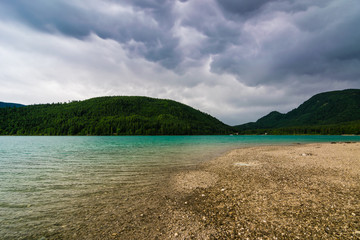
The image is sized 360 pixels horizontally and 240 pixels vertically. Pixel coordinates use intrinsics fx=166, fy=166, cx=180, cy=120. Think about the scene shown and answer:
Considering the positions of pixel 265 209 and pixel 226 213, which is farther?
pixel 265 209

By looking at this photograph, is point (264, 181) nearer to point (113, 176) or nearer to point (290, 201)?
point (290, 201)

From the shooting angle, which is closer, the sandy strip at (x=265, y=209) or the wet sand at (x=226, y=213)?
the sandy strip at (x=265, y=209)

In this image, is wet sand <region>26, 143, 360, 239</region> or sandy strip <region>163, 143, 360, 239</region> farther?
wet sand <region>26, 143, 360, 239</region>

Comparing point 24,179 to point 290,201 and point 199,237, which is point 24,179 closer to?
point 199,237

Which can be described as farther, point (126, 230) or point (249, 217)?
point (249, 217)

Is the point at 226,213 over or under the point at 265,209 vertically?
under

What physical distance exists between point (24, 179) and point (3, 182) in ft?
4.48


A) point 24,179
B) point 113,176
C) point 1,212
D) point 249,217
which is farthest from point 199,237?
point 24,179

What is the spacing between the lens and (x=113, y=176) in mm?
16938

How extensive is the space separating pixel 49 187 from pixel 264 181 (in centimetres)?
1756

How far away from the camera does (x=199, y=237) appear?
257 inches

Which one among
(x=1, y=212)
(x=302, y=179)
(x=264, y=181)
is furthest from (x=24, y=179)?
(x=302, y=179)

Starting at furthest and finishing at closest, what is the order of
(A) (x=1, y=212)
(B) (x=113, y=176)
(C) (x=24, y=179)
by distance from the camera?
(B) (x=113, y=176) → (C) (x=24, y=179) → (A) (x=1, y=212)

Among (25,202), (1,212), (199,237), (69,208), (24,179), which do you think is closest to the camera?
(199,237)
